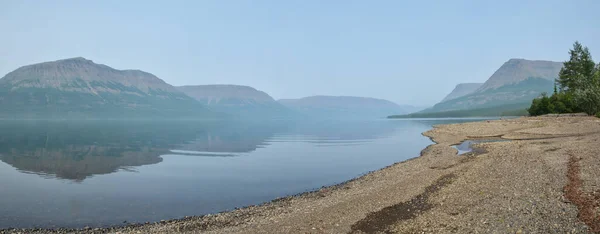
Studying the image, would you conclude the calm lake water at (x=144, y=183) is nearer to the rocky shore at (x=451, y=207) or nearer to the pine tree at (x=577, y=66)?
the rocky shore at (x=451, y=207)

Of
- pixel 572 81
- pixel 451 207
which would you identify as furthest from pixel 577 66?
pixel 451 207

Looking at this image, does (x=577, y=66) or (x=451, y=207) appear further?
(x=577, y=66)

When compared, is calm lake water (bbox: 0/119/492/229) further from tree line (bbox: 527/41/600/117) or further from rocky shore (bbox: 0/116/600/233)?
tree line (bbox: 527/41/600/117)

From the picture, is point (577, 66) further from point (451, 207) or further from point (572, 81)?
point (451, 207)

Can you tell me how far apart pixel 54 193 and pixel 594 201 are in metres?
42.6

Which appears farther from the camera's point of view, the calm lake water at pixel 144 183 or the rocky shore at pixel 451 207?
the calm lake water at pixel 144 183

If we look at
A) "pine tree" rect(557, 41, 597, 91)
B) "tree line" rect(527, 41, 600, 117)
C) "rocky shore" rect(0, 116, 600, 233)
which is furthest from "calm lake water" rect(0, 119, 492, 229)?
"pine tree" rect(557, 41, 597, 91)

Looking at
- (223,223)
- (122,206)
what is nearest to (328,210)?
(223,223)

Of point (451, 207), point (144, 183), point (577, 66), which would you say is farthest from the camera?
point (577, 66)

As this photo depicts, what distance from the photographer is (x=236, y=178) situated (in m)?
43.2

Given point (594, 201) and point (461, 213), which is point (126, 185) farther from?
point (594, 201)

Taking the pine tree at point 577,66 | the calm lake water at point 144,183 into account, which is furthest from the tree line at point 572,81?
the calm lake water at point 144,183

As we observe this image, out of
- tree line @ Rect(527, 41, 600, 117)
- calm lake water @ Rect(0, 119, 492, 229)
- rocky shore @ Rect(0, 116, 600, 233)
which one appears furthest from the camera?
tree line @ Rect(527, 41, 600, 117)

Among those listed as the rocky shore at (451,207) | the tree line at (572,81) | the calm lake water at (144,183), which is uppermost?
the tree line at (572,81)
